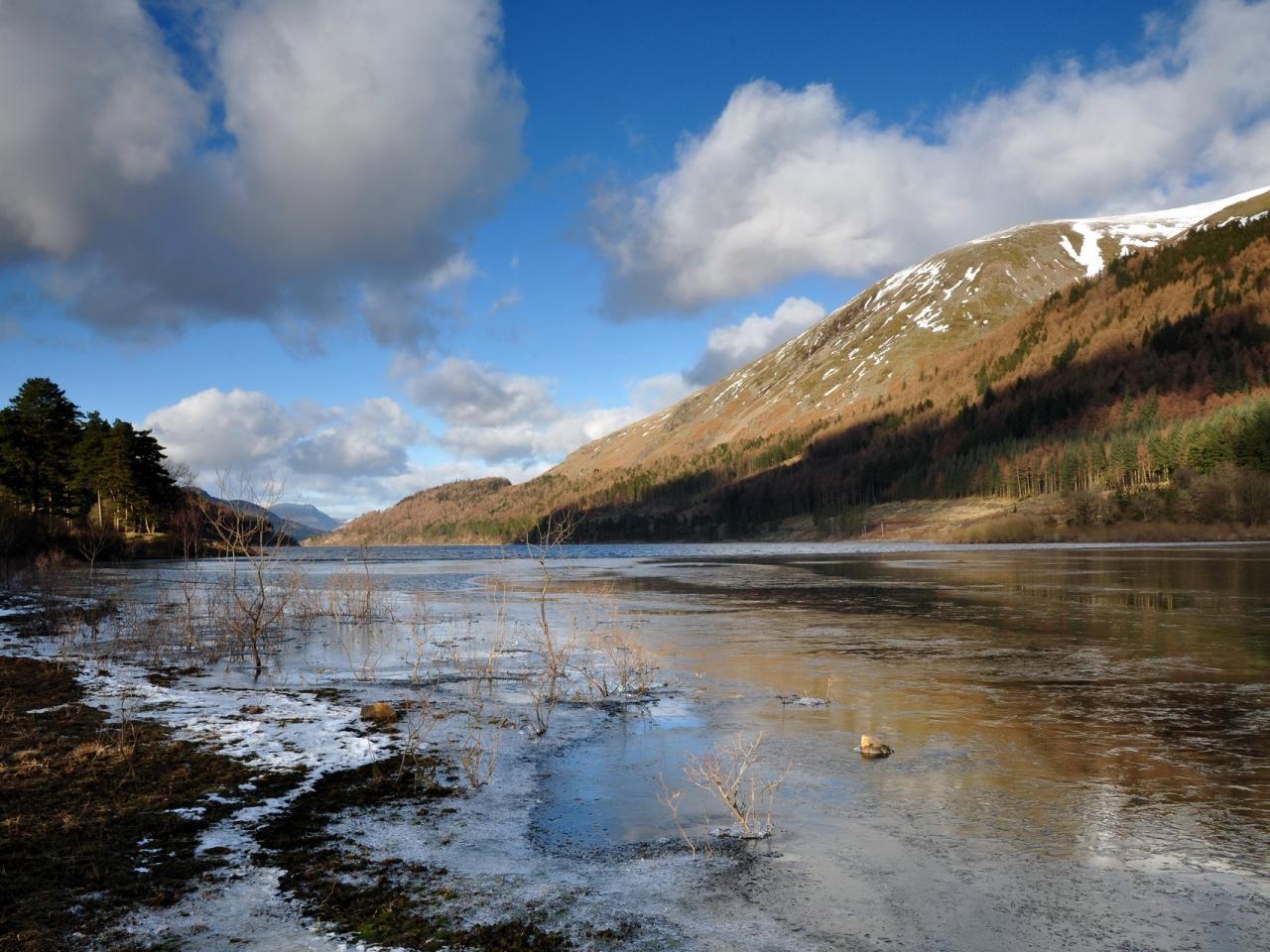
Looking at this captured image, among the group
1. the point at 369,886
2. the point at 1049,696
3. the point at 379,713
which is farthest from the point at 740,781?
the point at 1049,696

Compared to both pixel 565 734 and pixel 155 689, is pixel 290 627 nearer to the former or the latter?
pixel 155 689

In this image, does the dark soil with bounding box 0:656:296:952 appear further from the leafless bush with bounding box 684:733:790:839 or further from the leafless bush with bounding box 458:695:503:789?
the leafless bush with bounding box 684:733:790:839

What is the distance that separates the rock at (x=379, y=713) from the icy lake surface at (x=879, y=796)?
A: 47cm

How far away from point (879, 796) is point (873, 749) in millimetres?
2083

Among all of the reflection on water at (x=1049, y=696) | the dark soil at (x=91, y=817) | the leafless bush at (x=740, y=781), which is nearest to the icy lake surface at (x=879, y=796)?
the reflection on water at (x=1049, y=696)

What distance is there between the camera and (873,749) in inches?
528

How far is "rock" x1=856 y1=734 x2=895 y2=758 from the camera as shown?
13.3m

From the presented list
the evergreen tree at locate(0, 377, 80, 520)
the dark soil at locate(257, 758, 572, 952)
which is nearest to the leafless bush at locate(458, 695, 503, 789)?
the dark soil at locate(257, 758, 572, 952)

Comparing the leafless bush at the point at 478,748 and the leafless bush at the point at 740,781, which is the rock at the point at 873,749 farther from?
the leafless bush at the point at 478,748

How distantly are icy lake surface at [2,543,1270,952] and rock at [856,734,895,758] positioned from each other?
1.33 feet

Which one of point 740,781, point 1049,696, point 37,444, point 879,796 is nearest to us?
point 879,796

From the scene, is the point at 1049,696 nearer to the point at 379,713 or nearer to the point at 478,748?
the point at 478,748

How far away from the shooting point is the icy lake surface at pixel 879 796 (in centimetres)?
770

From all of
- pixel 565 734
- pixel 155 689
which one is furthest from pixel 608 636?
pixel 155 689
